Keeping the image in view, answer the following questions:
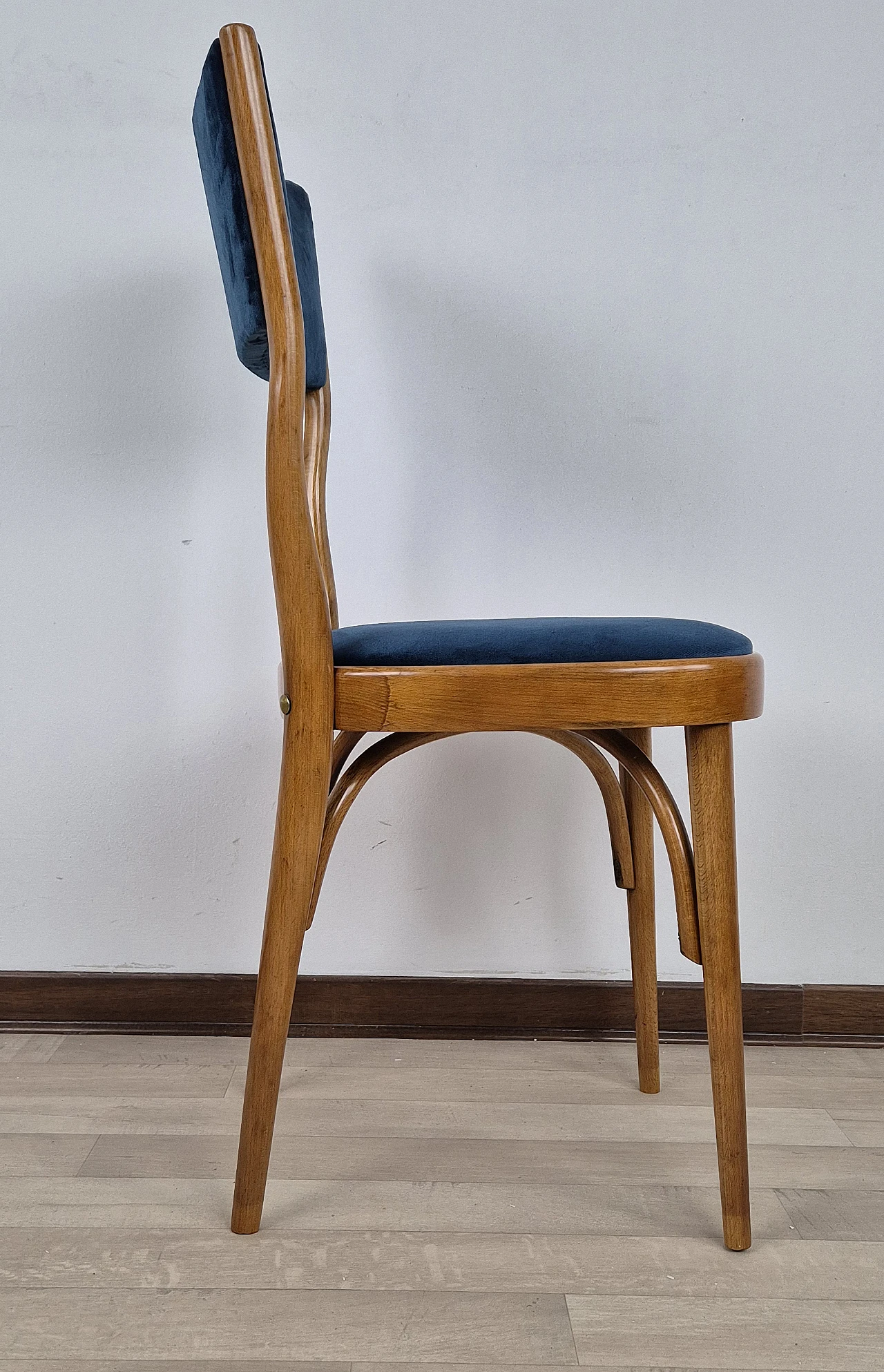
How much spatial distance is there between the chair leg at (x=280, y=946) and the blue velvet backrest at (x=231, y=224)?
34 cm

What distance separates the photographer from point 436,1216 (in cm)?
85

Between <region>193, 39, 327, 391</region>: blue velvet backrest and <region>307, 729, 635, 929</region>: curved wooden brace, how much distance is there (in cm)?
37

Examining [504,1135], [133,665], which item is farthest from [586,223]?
[504,1135]

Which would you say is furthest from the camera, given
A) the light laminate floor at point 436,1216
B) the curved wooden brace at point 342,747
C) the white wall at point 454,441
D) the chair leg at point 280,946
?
the white wall at point 454,441

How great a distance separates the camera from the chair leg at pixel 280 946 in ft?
2.64

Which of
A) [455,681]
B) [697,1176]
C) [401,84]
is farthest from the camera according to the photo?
[401,84]

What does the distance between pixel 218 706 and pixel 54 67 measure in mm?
812

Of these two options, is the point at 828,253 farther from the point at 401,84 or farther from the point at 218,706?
the point at 218,706

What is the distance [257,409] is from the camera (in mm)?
1259

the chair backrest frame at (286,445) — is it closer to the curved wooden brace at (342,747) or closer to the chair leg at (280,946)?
the chair leg at (280,946)

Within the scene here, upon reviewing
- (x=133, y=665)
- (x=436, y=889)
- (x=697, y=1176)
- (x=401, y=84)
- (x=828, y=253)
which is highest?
(x=401, y=84)

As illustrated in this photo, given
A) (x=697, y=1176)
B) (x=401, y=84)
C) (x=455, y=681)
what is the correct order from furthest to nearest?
(x=401, y=84)
(x=697, y=1176)
(x=455, y=681)

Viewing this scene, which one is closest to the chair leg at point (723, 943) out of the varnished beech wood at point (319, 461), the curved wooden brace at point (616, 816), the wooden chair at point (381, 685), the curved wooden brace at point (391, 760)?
the wooden chair at point (381, 685)

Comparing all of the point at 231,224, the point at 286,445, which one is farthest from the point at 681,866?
the point at 231,224
